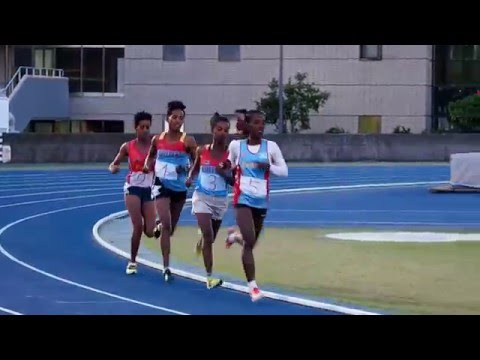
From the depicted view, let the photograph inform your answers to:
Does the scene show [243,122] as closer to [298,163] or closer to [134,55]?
→ [298,163]

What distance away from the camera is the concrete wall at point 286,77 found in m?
58.5

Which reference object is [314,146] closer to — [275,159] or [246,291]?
[246,291]

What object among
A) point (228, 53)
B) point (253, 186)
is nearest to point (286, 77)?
point (228, 53)

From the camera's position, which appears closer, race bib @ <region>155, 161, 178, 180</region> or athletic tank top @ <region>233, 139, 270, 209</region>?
athletic tank top @ <region>233, 139, 270, 209</region>

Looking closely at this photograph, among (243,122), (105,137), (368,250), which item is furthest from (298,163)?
(243,122)

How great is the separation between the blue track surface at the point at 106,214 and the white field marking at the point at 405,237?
2062 mm

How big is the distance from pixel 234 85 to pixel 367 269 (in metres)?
45.3

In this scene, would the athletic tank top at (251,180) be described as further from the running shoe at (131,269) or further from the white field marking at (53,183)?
the white field marking at (53,183)

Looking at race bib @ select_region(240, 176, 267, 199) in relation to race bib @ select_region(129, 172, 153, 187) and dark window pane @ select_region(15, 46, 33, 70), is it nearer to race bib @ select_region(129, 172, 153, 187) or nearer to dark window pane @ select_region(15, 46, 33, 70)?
race bib @ select_region(129, 172, 153, 187)

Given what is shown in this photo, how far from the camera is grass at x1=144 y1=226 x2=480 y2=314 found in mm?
12062

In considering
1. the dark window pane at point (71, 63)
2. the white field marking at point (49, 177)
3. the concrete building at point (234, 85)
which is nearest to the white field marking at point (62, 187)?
the white field marking at point (49, 177)

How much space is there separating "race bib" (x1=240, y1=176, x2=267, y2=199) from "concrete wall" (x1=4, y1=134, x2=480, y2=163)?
30.7m

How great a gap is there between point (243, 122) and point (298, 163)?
31768 mm

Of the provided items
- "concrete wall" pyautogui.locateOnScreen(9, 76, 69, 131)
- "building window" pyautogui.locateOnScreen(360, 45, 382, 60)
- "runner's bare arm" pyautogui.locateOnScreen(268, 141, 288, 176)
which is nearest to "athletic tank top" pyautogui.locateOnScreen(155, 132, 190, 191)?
"runner's bare arm" pyautogui.locateOnScreen(268, 141, 288, 176)
